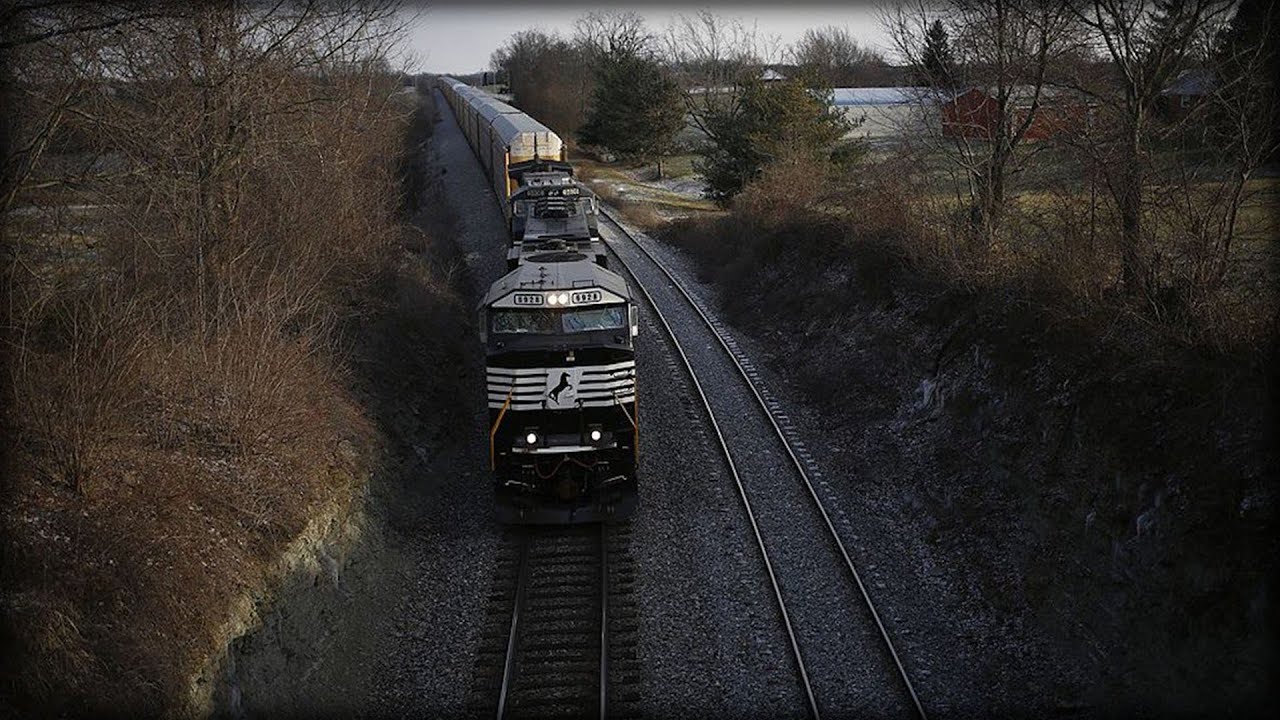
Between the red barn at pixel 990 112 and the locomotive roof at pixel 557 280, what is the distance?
8.42 m

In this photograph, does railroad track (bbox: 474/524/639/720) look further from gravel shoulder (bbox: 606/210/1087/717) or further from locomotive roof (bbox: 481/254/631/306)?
locomotive roof (bbox: 481/254/631/306)

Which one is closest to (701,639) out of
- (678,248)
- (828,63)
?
(678,248)

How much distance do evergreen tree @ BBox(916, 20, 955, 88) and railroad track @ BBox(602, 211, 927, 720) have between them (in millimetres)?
7158

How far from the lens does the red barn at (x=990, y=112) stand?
16688mm

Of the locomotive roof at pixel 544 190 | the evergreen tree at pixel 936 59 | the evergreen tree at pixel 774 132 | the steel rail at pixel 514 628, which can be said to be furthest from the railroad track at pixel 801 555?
the evergreen tree at pixel 774 132

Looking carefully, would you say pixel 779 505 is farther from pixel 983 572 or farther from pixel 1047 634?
pixel 1047 634

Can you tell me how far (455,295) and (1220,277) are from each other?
55.7ft

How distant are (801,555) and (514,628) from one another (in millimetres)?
4084

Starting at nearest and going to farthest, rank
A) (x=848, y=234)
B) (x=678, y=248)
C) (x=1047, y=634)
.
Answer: (x=1047, y=634)
(x=848, y=234)
(x=678, y=248)

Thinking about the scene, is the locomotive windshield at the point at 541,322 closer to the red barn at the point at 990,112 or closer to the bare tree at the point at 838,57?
the red barn at the point at 990,112

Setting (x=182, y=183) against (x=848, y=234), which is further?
(x=848, y=234)

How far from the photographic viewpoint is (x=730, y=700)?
1012 centimetres

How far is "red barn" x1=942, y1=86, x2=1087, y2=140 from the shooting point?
54.7ft

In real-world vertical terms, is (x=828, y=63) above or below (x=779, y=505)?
above
